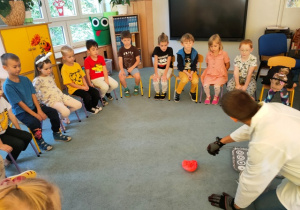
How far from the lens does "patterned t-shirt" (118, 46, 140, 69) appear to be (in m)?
3.61

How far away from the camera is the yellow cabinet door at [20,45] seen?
293 centimetres

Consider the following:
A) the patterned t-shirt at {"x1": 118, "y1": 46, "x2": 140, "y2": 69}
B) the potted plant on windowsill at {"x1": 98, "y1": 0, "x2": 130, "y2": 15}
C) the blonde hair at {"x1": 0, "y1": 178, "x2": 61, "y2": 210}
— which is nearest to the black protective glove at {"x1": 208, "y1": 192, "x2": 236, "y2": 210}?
the blonde hair at {"x1": 0, "y1": 178, "x2": 61, "y2": 210}

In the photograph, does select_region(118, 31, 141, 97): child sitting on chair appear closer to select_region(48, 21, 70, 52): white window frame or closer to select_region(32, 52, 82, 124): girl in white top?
select_region(32, 52, 82, 124): girl in white top

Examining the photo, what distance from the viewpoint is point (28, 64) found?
3236 millimetres

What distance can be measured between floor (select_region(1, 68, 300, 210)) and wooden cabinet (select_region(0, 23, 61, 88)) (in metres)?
1.02

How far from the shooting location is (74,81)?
9.82 ft

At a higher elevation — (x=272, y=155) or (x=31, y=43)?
(x=31, y=43)

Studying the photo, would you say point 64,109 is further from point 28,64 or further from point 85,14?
point 85,14

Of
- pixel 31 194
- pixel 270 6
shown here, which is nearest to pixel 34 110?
pixel 31 194

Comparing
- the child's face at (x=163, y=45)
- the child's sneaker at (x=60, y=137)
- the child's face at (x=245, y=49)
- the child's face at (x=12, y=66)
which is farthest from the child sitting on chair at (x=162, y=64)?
the child's face at (x=12, y=66)

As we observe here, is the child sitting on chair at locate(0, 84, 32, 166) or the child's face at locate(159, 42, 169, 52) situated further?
the child's face at locate(159, 42, 169, 52)

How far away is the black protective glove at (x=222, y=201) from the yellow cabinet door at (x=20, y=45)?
302 centimetres

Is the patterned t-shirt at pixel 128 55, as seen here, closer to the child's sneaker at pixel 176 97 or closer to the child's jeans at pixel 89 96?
the child's jeans at pixel 89 96

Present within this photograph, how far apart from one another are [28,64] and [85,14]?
2.13 m
